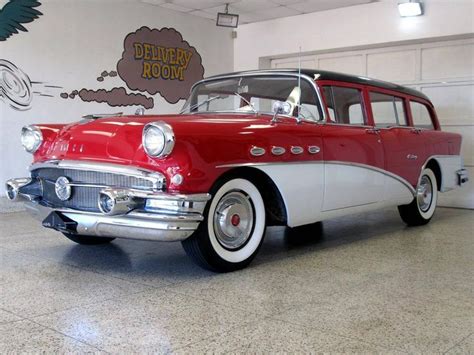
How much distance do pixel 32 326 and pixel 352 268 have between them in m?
2.28

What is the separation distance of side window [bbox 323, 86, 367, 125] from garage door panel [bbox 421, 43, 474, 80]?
12.2ft

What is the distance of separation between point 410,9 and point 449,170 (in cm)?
283

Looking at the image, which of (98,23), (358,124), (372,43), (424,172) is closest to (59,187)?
(358,124)

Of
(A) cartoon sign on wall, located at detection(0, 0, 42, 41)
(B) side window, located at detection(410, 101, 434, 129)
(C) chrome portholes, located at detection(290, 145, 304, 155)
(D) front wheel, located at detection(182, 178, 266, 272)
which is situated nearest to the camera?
(D) front wheel, located at detection(182, 178, 266, 272)

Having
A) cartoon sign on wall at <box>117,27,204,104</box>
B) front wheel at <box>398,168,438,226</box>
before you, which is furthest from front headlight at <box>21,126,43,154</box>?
cartoon sign on wall at <box>117,27,204,104</box>

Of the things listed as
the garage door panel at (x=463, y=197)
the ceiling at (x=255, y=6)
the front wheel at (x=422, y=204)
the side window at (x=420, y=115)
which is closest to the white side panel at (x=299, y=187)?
the front wheel at (x=422, y=204)

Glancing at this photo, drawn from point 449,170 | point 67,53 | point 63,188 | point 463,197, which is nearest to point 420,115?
point 449,170

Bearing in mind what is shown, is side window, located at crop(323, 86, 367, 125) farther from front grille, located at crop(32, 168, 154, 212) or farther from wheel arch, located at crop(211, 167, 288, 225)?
front grille, located at crop(32, 168, 154, 212)

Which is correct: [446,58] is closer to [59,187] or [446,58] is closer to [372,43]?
[372,43]

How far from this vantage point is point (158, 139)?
336 cm

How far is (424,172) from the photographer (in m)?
6.16

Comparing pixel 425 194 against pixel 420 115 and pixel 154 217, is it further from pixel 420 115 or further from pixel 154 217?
pixel 154 217

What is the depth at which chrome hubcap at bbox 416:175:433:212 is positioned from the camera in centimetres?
611

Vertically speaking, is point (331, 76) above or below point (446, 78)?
below
